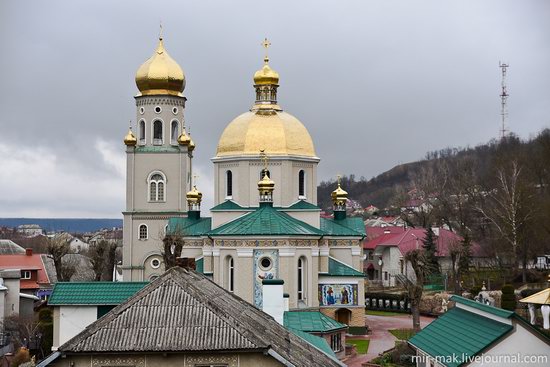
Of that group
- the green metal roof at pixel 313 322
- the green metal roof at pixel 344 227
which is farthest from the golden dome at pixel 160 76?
the green metal roof at pixel 313 322

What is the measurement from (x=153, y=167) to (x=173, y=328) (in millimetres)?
34576

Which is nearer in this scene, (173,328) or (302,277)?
(173,328)

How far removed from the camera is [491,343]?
13.2 metres

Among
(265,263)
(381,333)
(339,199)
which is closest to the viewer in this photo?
(265,263)

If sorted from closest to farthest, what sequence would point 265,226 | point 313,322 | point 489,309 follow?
point 489,309 → point 313,322 → point 265,226

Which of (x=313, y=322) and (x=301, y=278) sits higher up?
(x=301, y=278)

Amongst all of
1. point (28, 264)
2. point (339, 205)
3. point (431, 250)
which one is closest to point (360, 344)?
point (339, 205)

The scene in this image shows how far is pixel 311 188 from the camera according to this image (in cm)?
4100

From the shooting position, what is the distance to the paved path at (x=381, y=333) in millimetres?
29297

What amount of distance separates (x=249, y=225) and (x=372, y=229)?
4558cm

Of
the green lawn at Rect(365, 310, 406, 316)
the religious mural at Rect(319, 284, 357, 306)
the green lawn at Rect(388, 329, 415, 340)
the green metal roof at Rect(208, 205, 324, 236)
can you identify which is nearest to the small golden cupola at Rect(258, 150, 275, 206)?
the green metal roof at Rect(208, 205, 324, 236)

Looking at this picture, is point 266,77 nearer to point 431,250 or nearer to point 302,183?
point 302,183

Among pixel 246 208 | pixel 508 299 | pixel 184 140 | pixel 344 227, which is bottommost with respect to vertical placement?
pixel 508 299

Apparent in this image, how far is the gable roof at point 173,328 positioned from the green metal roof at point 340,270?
25098 mm
